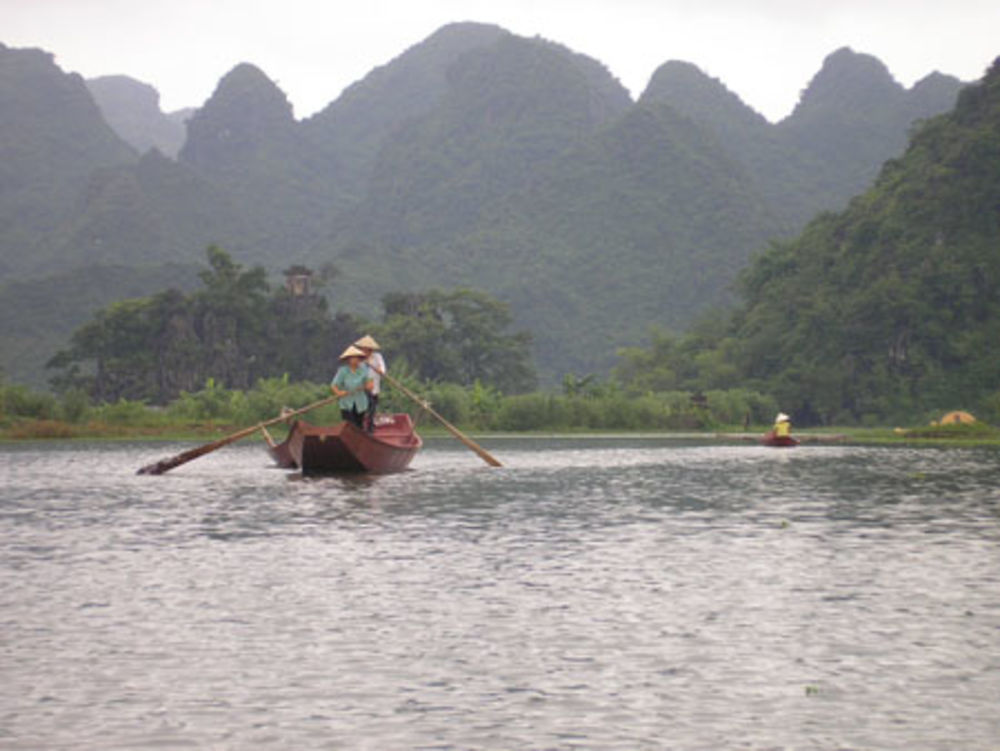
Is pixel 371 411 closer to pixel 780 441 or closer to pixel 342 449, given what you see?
pixel 342 449

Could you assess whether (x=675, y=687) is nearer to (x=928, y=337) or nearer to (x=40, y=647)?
(x=40, y=647)

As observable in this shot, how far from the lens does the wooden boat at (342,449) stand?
24562mm

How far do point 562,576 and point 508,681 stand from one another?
4084mm

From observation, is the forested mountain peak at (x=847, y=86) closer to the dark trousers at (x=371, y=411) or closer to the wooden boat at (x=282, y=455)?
the wooden boat at (x=282, y=455)

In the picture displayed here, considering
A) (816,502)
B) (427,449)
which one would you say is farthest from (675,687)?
(427,449)

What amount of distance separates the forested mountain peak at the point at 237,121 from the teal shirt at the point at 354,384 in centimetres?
16829

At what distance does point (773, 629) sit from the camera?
921cm

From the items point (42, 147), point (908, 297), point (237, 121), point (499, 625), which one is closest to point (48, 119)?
point (42, 147)

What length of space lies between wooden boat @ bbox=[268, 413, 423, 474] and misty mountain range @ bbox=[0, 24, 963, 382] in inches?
2717

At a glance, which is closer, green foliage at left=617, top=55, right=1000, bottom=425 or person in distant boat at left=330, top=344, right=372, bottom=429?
person in distant boat at left=330, top=344, right=372, bottom=429

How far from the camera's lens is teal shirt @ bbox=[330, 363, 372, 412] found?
2516 cm

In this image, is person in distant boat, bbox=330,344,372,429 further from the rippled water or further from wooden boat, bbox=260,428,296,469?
the rippled water

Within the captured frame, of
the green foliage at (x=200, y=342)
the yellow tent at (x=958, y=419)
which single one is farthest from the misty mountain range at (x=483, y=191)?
the yellow tent at (x=958, y=419)

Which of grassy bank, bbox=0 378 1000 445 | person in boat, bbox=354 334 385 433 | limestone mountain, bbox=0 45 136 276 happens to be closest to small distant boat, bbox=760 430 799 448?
grassy bank, bbox=0 378 1000 445
